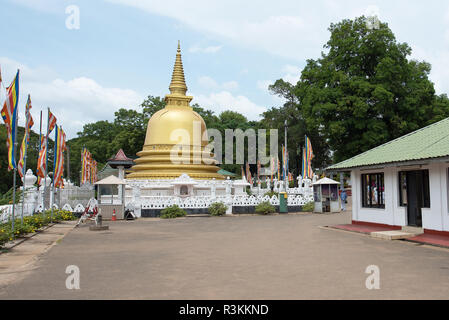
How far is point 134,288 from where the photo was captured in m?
7.03

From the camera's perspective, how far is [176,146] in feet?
113

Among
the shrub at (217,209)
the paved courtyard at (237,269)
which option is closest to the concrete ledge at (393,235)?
the paved courtyard at (237,269)

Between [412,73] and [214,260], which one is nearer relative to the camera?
[214,260]

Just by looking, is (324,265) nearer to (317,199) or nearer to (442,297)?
(442,297)

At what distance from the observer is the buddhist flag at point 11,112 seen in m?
12.2

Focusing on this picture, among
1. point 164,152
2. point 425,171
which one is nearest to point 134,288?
point 425,171

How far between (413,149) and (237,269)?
9.97m

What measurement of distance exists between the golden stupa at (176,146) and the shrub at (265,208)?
22.9 feet

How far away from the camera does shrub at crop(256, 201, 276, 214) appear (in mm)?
27078

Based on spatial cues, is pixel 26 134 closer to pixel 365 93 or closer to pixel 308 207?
pixel 308 207

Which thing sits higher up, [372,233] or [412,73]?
[412,73]
